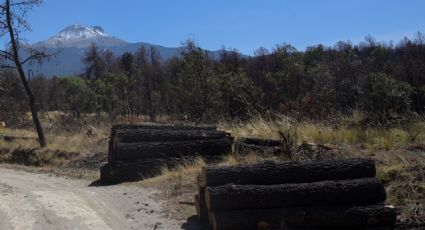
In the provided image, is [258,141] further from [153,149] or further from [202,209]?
[202,209]

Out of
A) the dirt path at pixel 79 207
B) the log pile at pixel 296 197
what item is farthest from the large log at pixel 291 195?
the dirt path at pixel 79 207

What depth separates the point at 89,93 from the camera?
6219 centimetres

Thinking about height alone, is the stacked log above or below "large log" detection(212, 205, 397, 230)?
above

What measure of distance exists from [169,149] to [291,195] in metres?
6.48

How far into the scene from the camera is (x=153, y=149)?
1395 cm

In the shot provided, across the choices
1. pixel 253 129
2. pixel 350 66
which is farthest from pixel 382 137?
pixel 350 66

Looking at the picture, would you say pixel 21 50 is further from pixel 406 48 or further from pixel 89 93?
pixel 406 48

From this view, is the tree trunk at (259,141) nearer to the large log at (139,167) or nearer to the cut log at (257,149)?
the cut log at (257,149)

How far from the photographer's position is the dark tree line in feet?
61.5

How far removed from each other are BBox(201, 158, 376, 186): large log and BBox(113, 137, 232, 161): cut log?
224 inches

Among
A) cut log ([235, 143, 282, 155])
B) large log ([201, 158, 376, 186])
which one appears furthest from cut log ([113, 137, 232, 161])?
large log ([201, 158, 376, 186])

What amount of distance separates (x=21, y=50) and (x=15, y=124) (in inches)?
482

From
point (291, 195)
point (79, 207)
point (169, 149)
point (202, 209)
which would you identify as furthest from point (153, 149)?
point (291, 195)

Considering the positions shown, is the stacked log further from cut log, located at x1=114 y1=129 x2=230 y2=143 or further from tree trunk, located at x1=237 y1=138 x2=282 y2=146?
cut log, located at x1=114 y1=129 x2=230 y2=143
